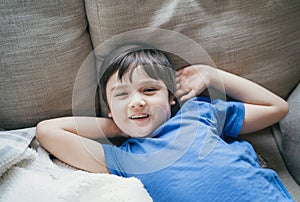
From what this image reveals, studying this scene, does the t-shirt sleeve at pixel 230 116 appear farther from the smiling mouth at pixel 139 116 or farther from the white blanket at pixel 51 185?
the white blanket at pixel 51 185

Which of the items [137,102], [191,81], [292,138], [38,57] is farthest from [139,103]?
[292,138]

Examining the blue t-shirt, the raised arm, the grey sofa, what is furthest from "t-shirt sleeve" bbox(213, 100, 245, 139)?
the raised arm

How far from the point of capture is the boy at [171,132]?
940 mm

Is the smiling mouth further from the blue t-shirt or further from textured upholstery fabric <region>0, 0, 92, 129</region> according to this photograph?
textured upholstery fabric <region>0, 0, 92, 129</region>

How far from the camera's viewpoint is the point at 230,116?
3.64ft

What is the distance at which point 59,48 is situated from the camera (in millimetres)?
1104

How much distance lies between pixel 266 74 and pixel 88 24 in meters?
0.60

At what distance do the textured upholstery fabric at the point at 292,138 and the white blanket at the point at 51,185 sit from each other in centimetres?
48

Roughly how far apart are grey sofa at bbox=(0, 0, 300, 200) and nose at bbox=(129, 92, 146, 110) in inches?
8.5

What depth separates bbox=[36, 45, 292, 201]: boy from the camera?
940mm

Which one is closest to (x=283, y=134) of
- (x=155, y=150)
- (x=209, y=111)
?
(x=209, y=111)

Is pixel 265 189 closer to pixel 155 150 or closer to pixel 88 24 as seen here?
pixel 155 150

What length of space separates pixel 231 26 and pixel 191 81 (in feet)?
0.70

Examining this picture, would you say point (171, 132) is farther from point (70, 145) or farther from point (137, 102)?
point (70, 145)
